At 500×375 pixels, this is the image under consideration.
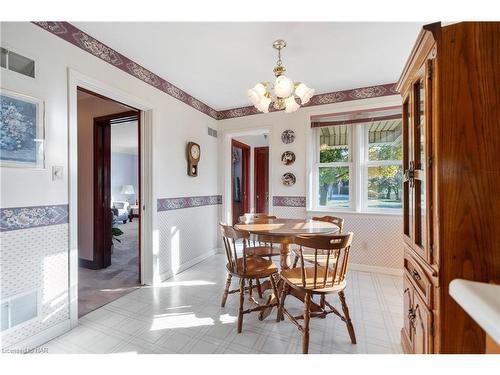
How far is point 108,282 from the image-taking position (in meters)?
2.87

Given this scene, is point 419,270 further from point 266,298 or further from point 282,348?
point 266,298

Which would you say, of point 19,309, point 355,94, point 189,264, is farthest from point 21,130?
point 355,94

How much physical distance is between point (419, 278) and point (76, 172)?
2605 millimetres

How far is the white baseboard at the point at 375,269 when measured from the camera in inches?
122

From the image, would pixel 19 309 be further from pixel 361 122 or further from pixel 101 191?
pixel 361 122

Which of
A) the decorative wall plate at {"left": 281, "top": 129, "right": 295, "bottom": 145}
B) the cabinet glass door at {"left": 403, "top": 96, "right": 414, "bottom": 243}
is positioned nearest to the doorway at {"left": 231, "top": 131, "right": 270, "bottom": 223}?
the decorative wall plate at {"left": 281, "top": 129, "right": 295, "bottom": 145}

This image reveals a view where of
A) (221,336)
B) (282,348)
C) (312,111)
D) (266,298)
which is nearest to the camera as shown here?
(282,348)

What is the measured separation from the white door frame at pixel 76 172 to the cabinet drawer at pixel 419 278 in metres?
2.48

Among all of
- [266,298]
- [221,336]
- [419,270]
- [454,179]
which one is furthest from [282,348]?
[454,179]

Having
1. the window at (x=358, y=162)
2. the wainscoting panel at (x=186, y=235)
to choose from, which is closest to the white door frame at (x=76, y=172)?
the wainscoting panel at (x=186, y=235)

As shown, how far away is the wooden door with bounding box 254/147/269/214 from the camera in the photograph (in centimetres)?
604

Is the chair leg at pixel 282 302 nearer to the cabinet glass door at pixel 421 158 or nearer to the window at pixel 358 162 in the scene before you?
the cabinet glass door at pixel 421 158
